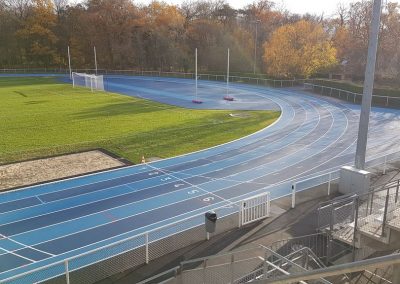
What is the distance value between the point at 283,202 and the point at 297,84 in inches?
1618

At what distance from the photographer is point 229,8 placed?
7275 cm

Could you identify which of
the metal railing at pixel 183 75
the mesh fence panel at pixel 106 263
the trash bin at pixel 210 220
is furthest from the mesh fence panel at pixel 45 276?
the metal railing at pixel 183 75

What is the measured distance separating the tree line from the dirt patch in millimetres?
41364

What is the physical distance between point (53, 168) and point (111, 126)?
378 inches

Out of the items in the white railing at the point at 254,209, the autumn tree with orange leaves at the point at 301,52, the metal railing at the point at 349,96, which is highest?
the autumn tree with orange leaves at the point at 301,52

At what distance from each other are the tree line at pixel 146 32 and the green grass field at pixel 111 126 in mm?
27877

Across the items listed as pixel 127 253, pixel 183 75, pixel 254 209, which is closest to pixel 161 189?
pixel 254 209

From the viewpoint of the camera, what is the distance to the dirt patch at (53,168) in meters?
17.6

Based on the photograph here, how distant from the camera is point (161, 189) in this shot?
16.4 m

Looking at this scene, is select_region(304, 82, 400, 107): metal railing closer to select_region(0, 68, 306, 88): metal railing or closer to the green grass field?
select_region(0, 68, 306, 88): metal railing

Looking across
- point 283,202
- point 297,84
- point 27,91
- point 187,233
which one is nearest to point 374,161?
point 283,202

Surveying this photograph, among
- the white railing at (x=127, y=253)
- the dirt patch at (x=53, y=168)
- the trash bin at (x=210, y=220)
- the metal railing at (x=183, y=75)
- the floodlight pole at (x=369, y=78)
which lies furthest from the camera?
the metal railing at (x=183, y=75)

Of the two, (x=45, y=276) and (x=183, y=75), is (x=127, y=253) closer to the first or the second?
(x=45, y=276)

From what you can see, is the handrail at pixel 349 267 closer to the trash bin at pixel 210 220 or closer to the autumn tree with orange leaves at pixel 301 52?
the trash bin at pixel 210 220
